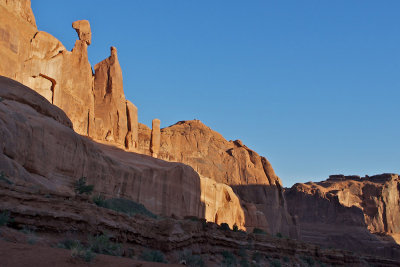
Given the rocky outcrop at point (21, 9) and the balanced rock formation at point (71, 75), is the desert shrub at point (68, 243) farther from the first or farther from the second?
the rocky outcrop at point (21, 9)

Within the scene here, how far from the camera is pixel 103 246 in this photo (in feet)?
36.9

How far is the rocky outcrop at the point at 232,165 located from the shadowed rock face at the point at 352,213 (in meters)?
9.46

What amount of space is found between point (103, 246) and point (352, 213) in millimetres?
96903

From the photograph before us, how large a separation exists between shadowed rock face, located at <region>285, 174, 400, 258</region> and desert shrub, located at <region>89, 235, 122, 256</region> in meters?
73.7

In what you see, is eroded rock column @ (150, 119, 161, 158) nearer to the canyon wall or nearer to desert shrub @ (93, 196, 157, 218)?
the canyon wall

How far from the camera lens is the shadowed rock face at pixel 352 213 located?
297 ft

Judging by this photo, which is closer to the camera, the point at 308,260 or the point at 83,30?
the point at 308,260

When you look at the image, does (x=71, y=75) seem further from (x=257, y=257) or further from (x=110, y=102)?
(x=257, y=257)

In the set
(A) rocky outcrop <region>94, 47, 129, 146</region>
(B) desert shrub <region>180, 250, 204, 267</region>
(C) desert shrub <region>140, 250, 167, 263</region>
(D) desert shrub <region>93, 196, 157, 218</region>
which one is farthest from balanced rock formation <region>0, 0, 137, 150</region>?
(C) desert shrub <region>140, 250, 167, 263</region>

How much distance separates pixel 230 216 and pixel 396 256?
138ft

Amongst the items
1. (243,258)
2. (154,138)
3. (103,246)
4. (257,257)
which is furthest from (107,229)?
(154,138)

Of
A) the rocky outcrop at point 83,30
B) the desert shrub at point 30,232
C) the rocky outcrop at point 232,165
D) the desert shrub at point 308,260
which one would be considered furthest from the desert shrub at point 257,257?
the rocky outcrop at point 232,165

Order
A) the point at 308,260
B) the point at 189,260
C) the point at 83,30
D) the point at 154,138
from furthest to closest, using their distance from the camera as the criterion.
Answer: the point at 154,138
the point at 83,30
the point at 308,260
the point at 189,260

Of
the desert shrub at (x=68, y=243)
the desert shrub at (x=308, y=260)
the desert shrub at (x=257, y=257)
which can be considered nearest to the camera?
the desert shrub at (x=68, y=243)
